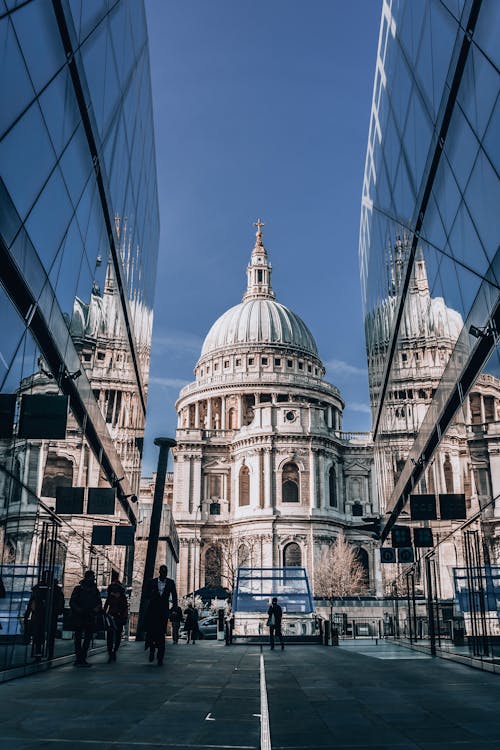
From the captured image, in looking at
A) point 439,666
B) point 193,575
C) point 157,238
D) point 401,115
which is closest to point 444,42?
point 401,115

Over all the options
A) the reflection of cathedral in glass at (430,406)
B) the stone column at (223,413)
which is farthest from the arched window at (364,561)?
the reflection of cathedral in glass at (430,406)

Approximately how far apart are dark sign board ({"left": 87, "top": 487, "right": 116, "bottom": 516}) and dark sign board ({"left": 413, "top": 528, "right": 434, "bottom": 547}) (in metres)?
8.46

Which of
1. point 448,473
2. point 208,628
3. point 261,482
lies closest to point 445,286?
point 448,473

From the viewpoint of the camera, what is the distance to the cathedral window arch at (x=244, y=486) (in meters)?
88.8

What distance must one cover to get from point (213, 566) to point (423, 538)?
69.6m

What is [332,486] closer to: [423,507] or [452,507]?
[423,507]

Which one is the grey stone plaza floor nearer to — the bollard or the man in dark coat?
the man in dark coat

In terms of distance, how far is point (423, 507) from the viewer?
2044 centimetres

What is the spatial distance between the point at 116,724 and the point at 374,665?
989 cm

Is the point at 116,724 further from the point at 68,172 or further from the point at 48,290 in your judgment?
the point at 68,172

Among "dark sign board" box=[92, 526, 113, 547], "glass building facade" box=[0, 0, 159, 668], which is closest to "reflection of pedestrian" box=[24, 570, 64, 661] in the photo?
"glass building facade" box=[0, 0, 159, 668]

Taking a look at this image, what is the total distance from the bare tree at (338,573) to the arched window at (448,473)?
6008 centimetres

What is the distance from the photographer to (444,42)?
1398 centimetres

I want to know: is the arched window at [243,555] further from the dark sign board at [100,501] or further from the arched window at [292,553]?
the dark sign board at [100,501]
